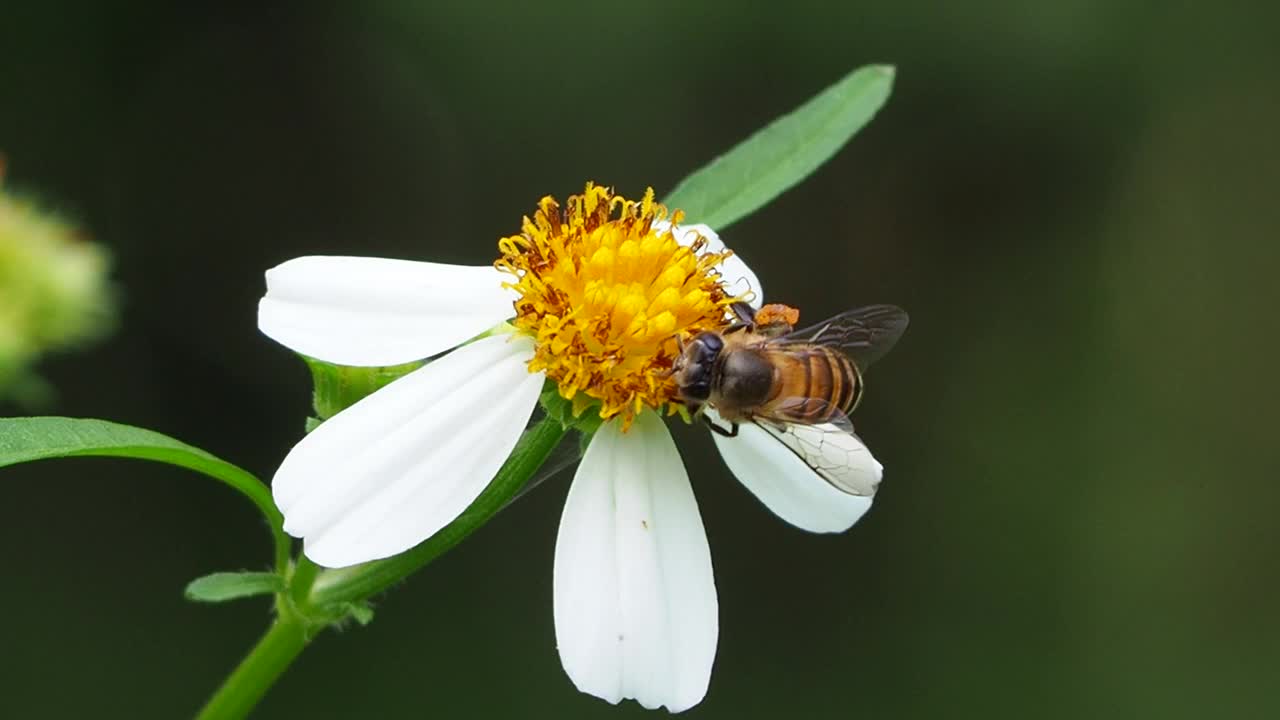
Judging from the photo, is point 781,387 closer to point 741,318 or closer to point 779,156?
point 741,318

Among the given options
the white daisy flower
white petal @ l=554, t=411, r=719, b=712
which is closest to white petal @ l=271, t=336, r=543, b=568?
the white daisy flower

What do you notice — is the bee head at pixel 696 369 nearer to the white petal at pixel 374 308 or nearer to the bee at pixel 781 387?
the bee at pixel 781 387

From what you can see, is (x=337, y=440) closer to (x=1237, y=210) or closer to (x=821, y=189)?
(x=821, y=189)

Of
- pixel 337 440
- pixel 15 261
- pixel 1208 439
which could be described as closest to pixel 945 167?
pixel 1208 439

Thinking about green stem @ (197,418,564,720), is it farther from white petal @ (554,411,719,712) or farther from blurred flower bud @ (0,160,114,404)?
blurred flower bud @ (0,160,114,404)

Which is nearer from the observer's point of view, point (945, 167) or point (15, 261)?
point (15, 261)
